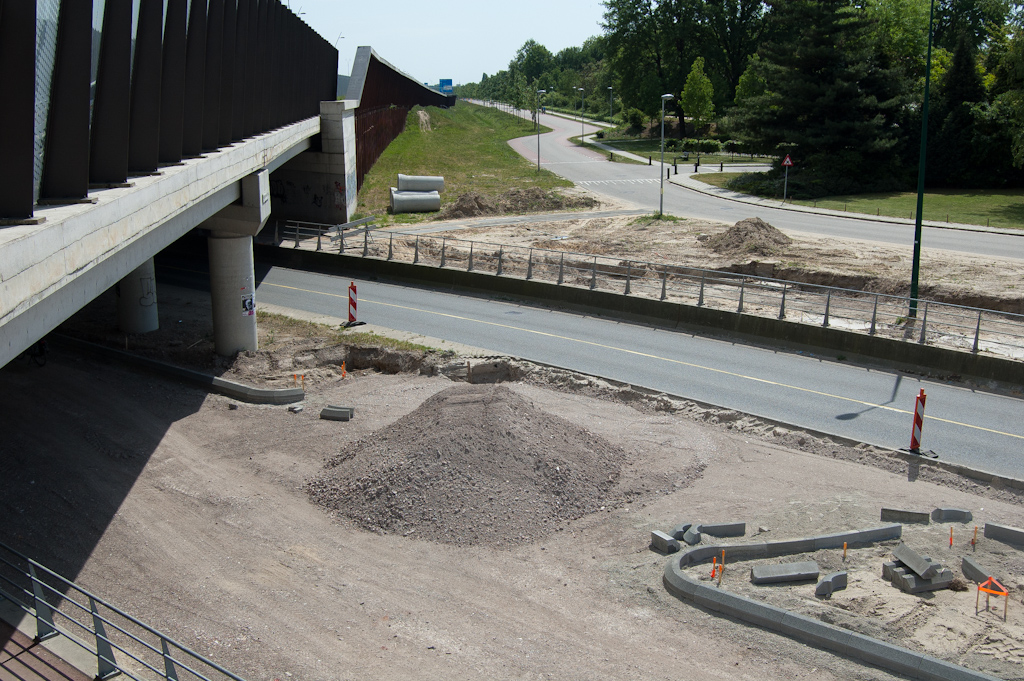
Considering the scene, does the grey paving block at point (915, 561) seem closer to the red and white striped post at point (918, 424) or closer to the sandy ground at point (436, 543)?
the sandy ground at point (436, 543)

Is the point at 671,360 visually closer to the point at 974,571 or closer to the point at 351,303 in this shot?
the point at 351,303

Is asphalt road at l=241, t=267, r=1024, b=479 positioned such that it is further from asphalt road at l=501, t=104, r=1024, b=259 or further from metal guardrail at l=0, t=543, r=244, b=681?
asphalt road at l=501, t=104, r=1024, b=259

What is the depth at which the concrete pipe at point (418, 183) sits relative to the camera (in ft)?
147

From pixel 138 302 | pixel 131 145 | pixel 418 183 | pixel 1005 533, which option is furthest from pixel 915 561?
pixel 418 183

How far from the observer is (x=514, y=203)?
1780 inches

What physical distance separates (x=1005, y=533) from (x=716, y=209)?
3436 cm

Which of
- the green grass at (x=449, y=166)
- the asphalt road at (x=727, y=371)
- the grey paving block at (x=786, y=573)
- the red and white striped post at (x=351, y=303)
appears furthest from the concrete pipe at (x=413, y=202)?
the grey paving block at (x=786, y=573)

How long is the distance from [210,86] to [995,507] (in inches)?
686

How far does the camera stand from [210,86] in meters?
18.2

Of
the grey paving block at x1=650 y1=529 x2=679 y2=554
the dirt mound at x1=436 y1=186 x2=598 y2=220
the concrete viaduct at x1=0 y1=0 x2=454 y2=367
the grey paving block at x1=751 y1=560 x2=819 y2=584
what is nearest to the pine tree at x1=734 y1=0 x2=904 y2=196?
the dirt mound at x1=436 y1=186 x2=598 y2=220

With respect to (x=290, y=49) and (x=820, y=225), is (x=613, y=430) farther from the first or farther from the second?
(x=820, y=225)

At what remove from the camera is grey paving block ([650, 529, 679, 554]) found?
1148cm

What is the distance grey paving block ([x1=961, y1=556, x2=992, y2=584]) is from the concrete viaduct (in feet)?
37.4

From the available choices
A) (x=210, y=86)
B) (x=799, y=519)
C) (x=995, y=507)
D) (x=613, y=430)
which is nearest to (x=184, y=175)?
(x=210, y=86)
